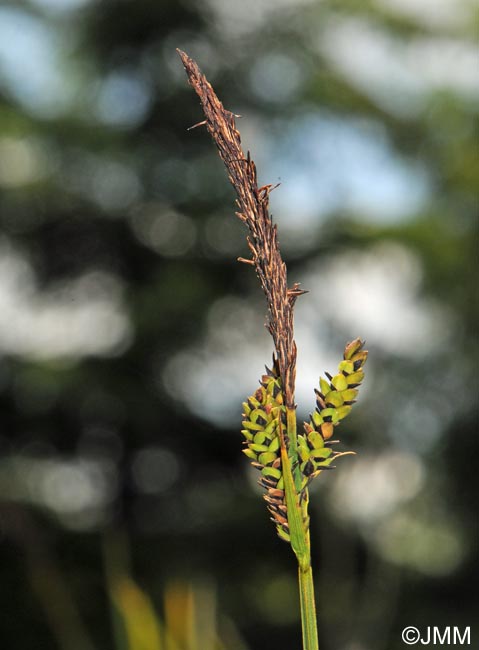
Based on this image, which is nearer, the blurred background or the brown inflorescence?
the brown inflorescence

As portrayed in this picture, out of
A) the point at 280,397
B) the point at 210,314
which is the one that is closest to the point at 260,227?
the point at 280,397

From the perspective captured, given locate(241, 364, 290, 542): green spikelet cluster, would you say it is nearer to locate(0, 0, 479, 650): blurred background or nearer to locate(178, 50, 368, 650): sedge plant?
locate(178, 50, 368, 650): sedge plant

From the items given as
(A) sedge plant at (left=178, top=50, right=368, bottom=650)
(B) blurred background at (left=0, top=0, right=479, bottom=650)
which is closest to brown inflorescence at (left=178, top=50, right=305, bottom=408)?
(A) sedge plant at (left=178, top=50, right=368, bottom=650)

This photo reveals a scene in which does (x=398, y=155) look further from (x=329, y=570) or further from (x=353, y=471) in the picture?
(x=329, y=570)

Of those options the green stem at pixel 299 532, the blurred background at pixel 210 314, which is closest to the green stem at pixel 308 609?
the green stem at pixel 299 532

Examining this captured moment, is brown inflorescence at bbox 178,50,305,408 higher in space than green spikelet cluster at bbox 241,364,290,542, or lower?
higher

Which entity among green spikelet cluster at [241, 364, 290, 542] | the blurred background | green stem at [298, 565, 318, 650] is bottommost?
green stem at [298, 565, 318, 650]

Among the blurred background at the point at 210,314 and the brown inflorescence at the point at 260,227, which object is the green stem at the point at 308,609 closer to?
the brown inflorescence at the point at 260,227

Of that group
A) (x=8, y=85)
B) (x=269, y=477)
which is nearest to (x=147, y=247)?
(x=8, y=85)
